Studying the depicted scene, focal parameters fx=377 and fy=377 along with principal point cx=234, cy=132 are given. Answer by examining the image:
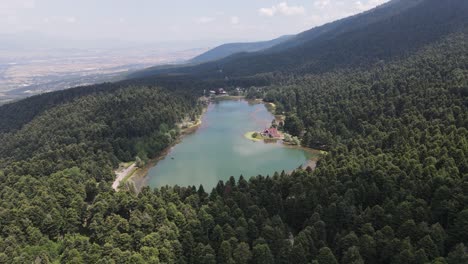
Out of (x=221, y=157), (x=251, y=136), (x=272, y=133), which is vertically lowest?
(x=221, y=157)

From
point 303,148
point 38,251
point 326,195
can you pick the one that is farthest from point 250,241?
point 303,148

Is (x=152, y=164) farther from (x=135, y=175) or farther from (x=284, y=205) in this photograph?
(x=284, y=205)

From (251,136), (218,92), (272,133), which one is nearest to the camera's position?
(272,133)

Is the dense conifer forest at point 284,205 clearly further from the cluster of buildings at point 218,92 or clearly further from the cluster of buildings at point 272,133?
the cluster of buildings at point 218,92

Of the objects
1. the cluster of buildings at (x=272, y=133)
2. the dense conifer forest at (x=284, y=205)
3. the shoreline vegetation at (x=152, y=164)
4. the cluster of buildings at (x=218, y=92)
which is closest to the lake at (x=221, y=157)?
the shoreline vegetation at (x=152, y=164)

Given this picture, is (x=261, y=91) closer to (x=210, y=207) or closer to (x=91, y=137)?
(x=91, y=137)

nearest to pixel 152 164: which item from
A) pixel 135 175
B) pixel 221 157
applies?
pixel 135 175

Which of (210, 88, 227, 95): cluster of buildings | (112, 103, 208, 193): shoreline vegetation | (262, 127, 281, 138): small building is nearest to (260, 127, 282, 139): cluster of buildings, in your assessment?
(262, 127, 281, 138): small building

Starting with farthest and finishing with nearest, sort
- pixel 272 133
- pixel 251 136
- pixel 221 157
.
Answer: pixel 251 136
pixel 272 133
pixel 221 157
